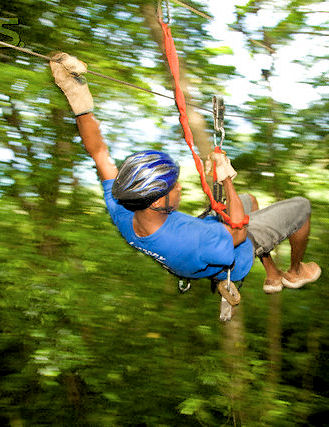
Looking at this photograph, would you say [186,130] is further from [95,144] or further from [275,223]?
[275,223]

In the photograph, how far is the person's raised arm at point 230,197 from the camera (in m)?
1.82

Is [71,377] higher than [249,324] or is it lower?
lower

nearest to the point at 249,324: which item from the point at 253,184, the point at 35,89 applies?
the point at 253,184

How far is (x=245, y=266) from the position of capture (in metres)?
2.11

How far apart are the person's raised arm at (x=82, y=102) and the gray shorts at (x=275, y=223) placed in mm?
873

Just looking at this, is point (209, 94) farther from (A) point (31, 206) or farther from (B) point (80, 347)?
(B) point (80, 347)

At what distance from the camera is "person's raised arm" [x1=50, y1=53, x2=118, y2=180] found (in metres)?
1.88

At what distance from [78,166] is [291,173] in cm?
223

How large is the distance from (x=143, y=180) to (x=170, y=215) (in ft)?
0.79

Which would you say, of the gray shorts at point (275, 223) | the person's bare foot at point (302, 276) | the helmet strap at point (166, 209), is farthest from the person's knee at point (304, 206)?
the helmet strap at point (166, 209)

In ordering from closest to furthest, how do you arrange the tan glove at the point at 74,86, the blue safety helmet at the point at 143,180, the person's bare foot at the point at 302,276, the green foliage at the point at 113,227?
the blue safety helmet at the point at 143,180 → the tan glove at the point at 74,86 → the person's bare foot at the point at 302,276 → the green foliage at the point at 113,227

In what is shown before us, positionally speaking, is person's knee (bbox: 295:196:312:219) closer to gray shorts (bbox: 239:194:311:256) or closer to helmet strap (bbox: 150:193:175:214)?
gray shorts (bbox: 239:194:311:256)

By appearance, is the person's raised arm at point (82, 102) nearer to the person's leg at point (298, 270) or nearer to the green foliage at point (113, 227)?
the person's leg at point (298, 270)

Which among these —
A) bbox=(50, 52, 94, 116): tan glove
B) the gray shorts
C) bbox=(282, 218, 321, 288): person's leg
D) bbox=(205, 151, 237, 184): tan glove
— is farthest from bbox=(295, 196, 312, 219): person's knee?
bbox=(50, 52, 94, 116): tan glove
